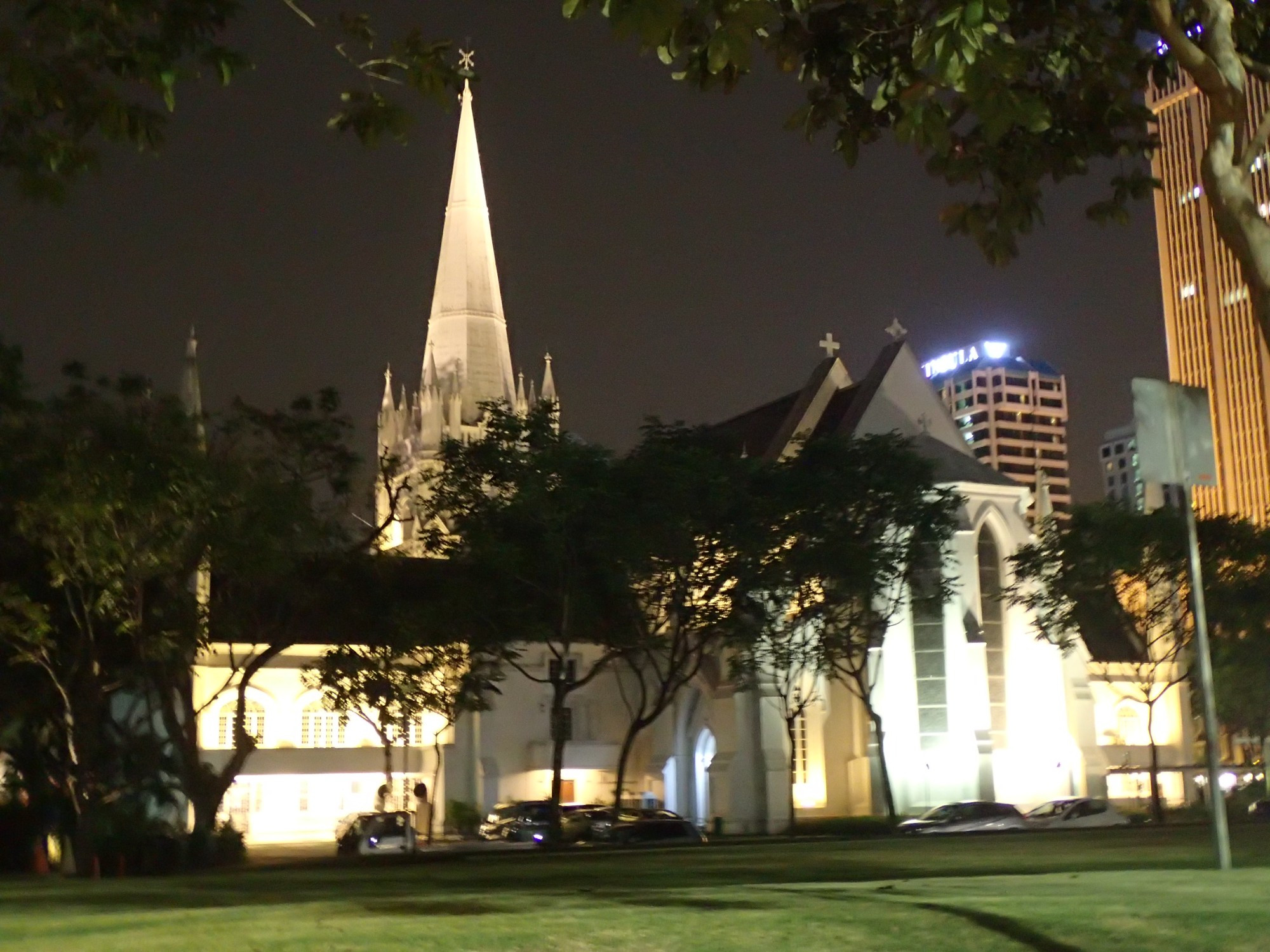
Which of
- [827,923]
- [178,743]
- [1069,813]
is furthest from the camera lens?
[1069,813]

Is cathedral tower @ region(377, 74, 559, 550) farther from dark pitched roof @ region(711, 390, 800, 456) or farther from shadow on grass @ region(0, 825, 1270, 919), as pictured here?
shadow on grass @ region(0, 825, 1270, 919)

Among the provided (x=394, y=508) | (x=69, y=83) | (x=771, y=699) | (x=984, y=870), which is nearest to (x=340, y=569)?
(x=394, y=508)

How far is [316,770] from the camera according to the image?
51.4 metres

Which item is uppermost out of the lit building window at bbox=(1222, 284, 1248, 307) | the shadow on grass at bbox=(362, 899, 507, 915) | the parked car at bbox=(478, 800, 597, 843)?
the lit building window at bbox=(1222, 284, 1248, 307)

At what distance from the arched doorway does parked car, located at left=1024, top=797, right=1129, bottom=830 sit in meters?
12.4

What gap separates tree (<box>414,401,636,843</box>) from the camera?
1329 inches

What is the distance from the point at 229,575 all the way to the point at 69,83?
25546 mm

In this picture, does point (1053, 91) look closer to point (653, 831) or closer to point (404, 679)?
point (653, 831)

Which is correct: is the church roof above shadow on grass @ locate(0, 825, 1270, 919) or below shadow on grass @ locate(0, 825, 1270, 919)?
above

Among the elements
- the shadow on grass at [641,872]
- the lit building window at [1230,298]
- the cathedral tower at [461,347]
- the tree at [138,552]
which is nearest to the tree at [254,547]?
the tree at [138,552]

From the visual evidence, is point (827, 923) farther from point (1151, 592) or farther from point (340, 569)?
point (1151, 592)

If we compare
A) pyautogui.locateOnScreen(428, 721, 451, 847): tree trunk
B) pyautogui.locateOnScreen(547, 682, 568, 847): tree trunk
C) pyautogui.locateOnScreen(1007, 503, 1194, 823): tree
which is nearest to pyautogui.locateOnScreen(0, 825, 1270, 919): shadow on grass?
pyautogui.locateOnScreen(547, 682, 568, 847): tree trunk

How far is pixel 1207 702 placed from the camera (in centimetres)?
1245

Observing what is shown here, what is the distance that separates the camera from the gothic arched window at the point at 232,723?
166 ft
